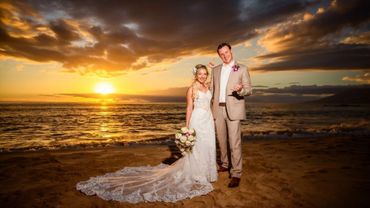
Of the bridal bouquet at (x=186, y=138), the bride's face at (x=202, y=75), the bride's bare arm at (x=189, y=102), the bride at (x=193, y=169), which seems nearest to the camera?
the bride at (x=193, y=169)

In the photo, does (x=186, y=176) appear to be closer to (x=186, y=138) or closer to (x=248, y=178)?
(x=186, y=138)

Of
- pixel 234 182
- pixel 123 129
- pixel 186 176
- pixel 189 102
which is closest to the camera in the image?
pixel 234 182

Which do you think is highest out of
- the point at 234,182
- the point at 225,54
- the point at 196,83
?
the point at 225,54

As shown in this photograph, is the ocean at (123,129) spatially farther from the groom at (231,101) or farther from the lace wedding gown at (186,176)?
the groom at (231,101)

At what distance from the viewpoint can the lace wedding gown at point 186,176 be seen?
4.56m

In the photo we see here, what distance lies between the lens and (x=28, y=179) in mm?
5453

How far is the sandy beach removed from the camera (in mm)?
4129

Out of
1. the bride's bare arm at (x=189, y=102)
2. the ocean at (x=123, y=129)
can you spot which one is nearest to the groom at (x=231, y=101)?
the bride's bare arm at (x=189, y=102)

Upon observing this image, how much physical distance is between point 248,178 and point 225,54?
Result: 2811 millimetres

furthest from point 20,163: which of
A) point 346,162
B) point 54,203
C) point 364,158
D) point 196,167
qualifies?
point 364,158

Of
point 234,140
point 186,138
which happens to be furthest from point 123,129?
point 234,140

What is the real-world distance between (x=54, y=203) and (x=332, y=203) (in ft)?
15.7

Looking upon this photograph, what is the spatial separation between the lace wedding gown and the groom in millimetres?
245

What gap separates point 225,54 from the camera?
16.5 ft
